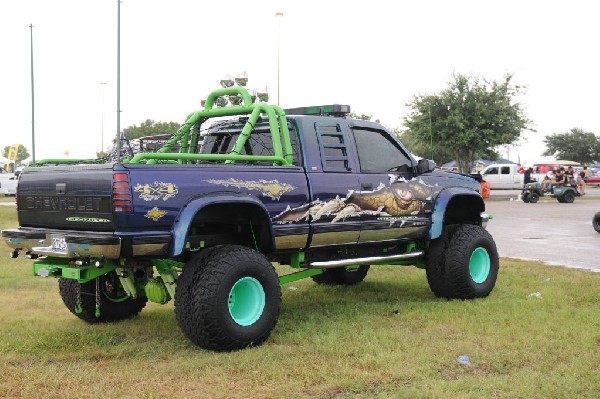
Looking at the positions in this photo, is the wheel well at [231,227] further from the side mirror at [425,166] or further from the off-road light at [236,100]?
the side mirror at [425,166]

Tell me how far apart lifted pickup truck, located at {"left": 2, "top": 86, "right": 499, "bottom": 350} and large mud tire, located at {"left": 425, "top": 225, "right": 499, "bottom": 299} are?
2 cm

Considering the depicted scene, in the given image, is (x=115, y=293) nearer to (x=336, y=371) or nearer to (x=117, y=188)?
(x=117, y=188)

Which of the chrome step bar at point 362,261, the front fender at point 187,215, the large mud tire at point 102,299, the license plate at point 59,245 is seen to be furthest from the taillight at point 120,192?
the chrome step bar at point 362,261

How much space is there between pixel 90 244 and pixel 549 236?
40.6ft

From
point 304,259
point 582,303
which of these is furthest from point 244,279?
point 582,303

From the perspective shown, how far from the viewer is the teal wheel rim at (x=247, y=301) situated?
6.14 m

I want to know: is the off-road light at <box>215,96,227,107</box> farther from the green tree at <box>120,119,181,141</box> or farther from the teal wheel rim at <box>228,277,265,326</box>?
the green tree at <box>120,119,181,141</box>

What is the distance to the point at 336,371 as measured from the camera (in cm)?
521

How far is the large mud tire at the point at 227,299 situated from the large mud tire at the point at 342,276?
3030mm

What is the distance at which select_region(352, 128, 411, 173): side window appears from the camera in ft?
24.9

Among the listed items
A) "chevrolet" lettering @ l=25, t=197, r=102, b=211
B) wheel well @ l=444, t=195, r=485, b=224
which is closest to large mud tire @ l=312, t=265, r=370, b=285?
wheel well @ l=444, t=195, r=485, b=224

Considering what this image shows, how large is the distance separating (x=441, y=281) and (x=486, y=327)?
157cm

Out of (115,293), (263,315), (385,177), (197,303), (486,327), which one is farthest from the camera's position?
(385,177)

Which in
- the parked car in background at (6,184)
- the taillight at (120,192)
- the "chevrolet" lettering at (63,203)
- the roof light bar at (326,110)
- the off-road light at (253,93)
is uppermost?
the off-road light at (253,93)
